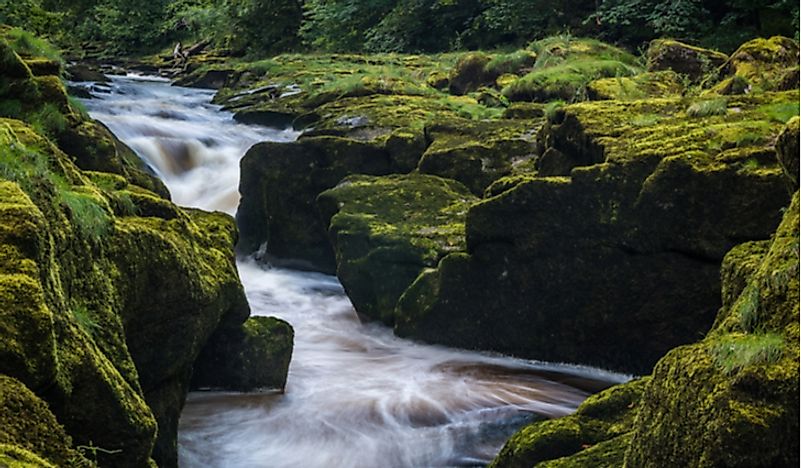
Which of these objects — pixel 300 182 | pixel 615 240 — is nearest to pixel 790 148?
pixel 615 240

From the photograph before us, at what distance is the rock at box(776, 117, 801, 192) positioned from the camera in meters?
4.20

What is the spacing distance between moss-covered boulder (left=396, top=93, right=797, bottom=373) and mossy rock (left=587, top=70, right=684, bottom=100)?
219 cm

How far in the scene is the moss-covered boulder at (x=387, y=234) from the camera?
9.19 meters

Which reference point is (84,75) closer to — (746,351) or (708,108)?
(708,108)

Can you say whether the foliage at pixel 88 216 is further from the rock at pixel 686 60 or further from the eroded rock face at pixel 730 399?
the rock at pixel 686 60

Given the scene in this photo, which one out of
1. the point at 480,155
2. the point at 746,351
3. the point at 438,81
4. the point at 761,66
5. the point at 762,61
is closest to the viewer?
the point at 746,351

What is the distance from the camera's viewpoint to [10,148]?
185 inches

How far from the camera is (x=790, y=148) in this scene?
14.3ft

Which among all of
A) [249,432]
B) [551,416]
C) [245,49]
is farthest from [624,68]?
[245,49]

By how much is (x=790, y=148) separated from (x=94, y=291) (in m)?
3.50

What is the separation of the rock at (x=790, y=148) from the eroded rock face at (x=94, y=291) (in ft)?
10.6

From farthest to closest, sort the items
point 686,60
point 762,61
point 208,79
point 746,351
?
point 208,79 < point 686,60 < point 762,61 < point 746,351

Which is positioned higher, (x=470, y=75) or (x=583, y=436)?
(x=470, y=75)

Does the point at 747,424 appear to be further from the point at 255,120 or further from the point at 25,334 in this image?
the point at 255,120
